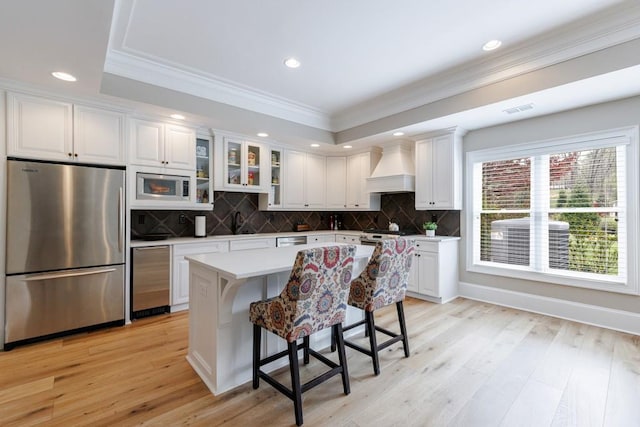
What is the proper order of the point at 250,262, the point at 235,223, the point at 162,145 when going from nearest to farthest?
the point at 250,262
the point at 162,145
the point at 235,223

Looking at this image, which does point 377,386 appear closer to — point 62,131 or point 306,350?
point 306,350

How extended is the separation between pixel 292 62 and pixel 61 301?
10.7ft

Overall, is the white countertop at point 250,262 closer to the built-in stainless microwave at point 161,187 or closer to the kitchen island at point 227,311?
the kitchen island at point 227,311

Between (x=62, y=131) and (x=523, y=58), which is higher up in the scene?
(x=523, y=58)

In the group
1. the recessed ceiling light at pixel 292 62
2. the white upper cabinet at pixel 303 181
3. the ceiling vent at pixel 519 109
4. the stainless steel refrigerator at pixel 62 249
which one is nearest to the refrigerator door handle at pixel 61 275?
the stainless steel refrigerator at pixel 62 249

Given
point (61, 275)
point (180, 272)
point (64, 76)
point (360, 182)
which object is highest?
point (64, 76)

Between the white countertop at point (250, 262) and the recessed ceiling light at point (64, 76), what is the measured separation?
1.91m

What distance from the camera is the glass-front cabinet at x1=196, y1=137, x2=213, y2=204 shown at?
412 cm

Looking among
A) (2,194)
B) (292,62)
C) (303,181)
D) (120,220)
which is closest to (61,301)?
(120,220)

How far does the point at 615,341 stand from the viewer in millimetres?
2855

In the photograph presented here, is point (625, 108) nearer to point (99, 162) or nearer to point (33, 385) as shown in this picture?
point (99, 162)

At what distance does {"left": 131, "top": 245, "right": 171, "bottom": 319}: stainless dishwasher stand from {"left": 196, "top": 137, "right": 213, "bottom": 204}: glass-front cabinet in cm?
94

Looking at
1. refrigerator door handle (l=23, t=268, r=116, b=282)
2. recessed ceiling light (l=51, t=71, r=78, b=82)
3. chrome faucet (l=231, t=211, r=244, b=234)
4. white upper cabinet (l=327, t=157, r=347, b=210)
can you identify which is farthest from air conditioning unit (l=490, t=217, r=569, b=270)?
recessed ceiling light (l=51, t=71, r=78, b=82)

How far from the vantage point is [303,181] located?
209 inches
